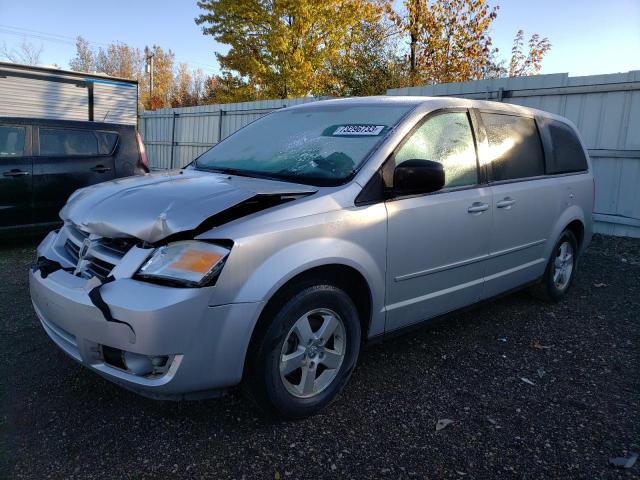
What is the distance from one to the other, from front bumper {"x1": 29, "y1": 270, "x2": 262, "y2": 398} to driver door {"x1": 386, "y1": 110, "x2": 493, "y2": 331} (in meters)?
1.04

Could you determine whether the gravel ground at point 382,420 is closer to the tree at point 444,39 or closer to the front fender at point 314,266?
the front fender at point 314,266

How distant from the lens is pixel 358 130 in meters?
3.21

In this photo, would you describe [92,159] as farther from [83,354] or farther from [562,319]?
[562,319]

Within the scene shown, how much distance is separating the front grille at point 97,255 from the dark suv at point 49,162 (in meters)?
4.30

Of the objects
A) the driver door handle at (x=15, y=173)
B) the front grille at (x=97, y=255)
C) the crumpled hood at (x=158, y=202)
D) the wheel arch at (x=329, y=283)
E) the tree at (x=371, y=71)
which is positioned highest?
the tree at (x=371, y=71)

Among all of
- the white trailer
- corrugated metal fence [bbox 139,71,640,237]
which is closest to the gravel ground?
corrugated metal fence [bbox 139,71,640,237]

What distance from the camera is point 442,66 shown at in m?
16.9

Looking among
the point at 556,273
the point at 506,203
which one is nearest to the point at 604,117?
the point at 556,273

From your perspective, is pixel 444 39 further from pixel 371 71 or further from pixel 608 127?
pixel 608 127

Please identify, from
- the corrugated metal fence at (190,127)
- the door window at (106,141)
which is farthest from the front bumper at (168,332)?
the corrugated metal fence at (190,127)

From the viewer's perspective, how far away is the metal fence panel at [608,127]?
6.83m

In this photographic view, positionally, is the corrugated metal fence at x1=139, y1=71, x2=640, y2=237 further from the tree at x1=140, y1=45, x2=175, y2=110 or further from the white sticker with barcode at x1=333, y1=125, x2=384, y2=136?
the tree at x1=140, y1=45, x2=175, y2=110

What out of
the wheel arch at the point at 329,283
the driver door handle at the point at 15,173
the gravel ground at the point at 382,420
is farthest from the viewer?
the driver door handle at the point at 15,173

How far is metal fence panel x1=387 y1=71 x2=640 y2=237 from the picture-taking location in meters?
6.83
